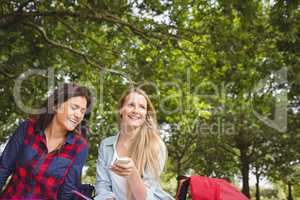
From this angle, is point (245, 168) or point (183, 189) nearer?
point (183, 189)

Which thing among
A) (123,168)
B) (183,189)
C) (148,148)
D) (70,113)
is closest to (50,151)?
(70,113)

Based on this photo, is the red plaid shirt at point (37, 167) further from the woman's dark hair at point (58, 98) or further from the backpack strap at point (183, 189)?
the backpack strap at point (183, 189)

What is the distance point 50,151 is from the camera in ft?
11.4

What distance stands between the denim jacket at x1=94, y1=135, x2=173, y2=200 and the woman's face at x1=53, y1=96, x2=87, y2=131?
410 mm

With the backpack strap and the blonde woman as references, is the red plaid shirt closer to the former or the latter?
the blonde woman

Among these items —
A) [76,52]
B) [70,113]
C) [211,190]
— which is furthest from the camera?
[76,52]

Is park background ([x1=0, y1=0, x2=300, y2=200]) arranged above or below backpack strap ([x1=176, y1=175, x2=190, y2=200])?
above

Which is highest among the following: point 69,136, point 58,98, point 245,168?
point 58,98

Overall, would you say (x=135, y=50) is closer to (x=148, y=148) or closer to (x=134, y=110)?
(x=134, y=110)

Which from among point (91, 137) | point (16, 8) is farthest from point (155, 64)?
point (16, 8)

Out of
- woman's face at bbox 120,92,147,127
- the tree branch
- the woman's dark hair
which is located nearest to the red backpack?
woman's face at bbox 120,92,147,127

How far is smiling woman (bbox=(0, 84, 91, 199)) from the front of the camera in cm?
332

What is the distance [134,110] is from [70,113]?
0.61m

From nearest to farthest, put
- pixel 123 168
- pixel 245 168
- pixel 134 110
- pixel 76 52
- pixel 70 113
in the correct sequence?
pixel 123 168 < pixel 70 113 < pixel 134 110 < pixel 76 52 < pixel 245 168
